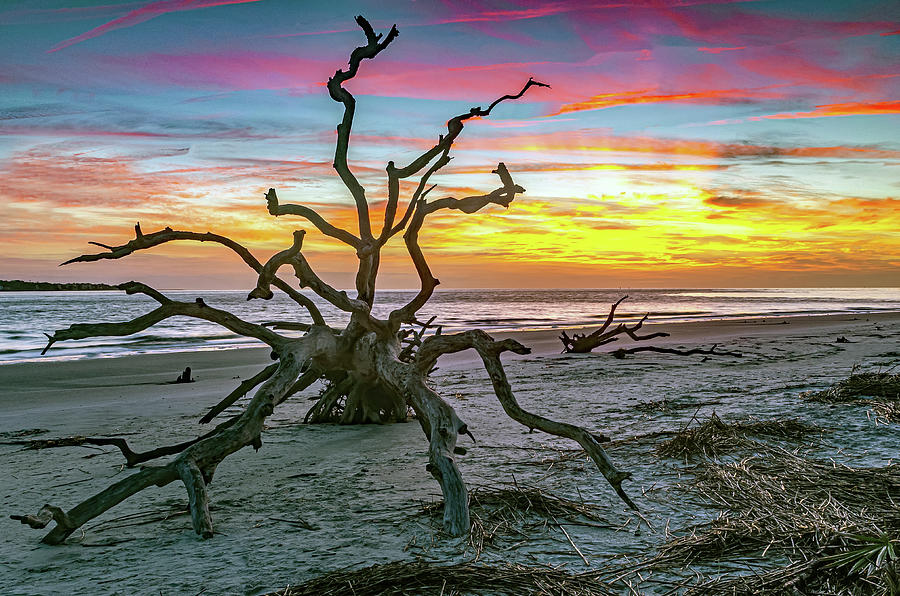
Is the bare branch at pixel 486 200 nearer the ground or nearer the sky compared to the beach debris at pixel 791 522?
nearer the sky

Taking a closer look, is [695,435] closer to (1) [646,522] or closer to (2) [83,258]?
(1) [646,522]

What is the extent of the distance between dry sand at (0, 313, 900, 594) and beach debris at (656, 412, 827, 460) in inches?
8.5

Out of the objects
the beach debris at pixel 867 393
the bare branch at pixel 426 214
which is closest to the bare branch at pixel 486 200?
the bare branch at pixel 426 214

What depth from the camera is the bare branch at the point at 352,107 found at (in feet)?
20.2

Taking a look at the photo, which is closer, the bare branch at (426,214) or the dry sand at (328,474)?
the dry sand at (328,474)

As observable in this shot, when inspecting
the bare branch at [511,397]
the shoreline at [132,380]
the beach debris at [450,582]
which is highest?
the bare branch at [511,397]

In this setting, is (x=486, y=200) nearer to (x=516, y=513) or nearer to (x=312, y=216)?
(x=312, y=216)

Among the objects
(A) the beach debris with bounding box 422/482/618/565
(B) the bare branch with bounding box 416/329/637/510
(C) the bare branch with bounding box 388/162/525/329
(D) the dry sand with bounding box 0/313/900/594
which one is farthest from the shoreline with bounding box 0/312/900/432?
(A) the beach debris with bounding box 422/482/618/565

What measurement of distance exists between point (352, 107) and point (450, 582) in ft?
16.1

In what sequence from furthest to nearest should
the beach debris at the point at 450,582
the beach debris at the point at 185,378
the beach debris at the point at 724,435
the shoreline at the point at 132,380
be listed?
the beach debris at the point at 185,378
the shoreline at the point at 132,380
the beach debris at the point at 724,435
the beach debris at the point at 450,582

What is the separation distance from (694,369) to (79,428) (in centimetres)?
945

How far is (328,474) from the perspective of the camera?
498 cm

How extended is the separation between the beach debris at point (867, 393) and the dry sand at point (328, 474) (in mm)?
239

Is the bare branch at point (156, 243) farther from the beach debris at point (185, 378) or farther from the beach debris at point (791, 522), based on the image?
the beach debris at point (185, 378)
